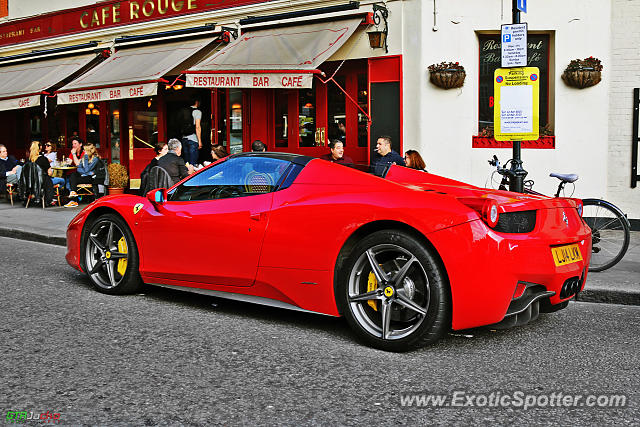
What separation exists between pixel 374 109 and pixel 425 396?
8.76 m

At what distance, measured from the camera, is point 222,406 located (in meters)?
3.38

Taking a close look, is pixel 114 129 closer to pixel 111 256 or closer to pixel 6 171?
pixel 6 171

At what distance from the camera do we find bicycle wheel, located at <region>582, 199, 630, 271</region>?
23.7 ft

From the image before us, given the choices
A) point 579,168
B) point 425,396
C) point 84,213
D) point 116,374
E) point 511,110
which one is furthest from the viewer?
point 579,168

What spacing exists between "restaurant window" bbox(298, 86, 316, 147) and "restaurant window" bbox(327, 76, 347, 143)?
35 centimetres

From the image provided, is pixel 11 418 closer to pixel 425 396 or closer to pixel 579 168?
pixel 425 396

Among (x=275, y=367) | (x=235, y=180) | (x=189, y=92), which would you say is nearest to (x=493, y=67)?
(x=189, y=92)

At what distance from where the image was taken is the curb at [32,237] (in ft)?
32.4

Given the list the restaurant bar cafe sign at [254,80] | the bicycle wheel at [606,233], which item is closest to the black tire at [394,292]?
the bicycle wheel at [606,233]

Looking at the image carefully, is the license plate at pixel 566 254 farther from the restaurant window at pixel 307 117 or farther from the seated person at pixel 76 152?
the seated person at pixel 76 152

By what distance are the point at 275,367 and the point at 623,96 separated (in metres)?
8.71

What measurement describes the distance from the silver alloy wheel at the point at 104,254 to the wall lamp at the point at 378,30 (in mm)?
6963

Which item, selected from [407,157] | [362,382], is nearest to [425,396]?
[362,382]

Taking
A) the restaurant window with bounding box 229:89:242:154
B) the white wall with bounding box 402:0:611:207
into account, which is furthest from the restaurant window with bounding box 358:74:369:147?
the restaurant window with bounding box 229:89:242:154
